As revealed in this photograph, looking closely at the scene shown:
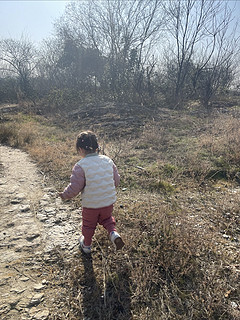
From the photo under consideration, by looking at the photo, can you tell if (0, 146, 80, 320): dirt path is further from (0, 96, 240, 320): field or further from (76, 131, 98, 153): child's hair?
(76, 131, 98, 153): child's hair

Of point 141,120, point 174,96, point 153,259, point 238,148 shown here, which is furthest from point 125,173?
point 174,96

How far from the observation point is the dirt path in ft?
5.60

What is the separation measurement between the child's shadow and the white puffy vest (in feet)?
2.18

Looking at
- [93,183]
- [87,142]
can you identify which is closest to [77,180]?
[93,183]

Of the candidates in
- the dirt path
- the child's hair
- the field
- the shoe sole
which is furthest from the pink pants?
the child's hair

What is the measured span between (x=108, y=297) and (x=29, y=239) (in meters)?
1.21

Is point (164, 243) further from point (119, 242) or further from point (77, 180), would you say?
point (77, 180)

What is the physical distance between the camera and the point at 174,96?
44.8 feet

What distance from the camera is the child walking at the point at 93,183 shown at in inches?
75.8

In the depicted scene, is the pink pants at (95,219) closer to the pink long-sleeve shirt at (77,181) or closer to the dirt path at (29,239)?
the pink long-sleeve shirt at (77,181)

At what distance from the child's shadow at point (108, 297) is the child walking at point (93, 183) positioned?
0.30m

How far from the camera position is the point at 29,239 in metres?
2.45

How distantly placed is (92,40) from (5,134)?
12881mm

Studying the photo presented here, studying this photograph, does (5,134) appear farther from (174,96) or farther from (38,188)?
(174,96)
